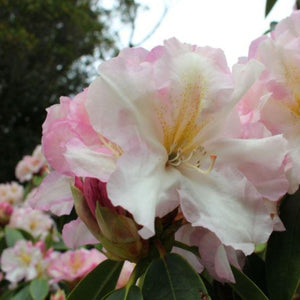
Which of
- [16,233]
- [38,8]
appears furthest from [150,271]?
[38,8]

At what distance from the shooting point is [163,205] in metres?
0.40

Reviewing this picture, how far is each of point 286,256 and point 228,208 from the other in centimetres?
15

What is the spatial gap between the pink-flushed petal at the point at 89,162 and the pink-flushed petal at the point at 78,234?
9 centimetres

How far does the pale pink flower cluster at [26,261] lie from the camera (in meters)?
1.62

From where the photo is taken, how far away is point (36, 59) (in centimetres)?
952

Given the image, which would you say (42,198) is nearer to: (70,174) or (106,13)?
(70,174)

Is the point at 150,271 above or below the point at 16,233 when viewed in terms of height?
above

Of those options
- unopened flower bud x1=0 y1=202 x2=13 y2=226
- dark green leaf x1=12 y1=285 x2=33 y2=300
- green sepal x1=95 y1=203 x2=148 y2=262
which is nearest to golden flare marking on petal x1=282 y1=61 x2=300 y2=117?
green sepal x1=95 y1=203 x2=148 y2=262

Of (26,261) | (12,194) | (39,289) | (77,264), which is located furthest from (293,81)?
(12,194)

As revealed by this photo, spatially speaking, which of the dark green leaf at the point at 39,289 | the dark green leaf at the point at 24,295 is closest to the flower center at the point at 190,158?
the dark green leaf at the point at 39,289

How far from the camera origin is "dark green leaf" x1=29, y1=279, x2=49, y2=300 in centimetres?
142

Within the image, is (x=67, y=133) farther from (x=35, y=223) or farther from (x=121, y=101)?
(x=35, y=223)

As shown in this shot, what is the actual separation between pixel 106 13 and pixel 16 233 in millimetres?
9458

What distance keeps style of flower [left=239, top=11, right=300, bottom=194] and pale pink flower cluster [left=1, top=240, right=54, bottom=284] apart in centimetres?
128
